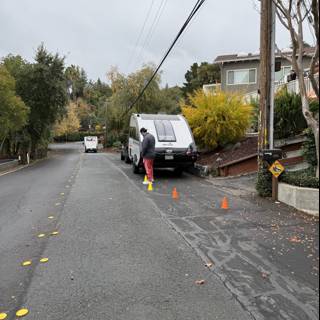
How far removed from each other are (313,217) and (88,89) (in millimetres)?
116651

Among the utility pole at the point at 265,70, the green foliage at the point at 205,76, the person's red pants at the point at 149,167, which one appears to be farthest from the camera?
the green foliage at the point at 205,76

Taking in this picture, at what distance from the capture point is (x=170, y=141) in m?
13.4

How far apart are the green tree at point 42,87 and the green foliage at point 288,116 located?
2145 cm

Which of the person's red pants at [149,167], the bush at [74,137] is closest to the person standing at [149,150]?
the person's red pants at [149,167]

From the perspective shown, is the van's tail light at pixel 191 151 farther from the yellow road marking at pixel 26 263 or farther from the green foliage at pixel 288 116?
the yellow road marking at pixel 26 263

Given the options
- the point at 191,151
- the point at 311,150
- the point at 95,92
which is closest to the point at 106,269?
the point at 311,150

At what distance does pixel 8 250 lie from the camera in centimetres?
525

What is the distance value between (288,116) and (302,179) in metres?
5.02

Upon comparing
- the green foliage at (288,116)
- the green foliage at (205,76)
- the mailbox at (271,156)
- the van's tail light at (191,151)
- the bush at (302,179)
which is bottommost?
the bush at (302,179)

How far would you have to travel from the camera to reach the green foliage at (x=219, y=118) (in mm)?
14688

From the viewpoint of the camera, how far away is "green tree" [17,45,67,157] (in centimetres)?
2869

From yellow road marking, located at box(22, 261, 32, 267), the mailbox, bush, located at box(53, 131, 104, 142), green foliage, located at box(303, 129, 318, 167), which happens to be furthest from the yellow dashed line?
bush, located at box(53, 131, 104, 142)

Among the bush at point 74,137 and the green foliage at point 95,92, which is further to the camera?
the green foliage at point 95,92

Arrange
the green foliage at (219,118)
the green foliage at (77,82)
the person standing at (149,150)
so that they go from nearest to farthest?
the person standing at (149,150) < the green foliage at (219,118) < the green foliage at (77,82)
